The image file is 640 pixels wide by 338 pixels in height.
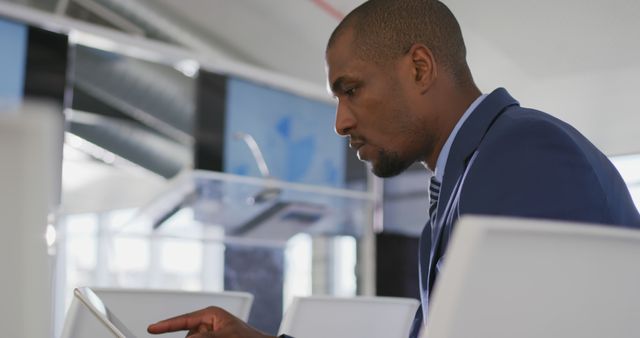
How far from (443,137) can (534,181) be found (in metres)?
0.50

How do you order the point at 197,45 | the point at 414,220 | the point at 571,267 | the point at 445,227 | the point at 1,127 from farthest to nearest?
the point at 197,45 < the point at 414,220 < the point at 445,227 < the point at 571,267 < the point at 1,127

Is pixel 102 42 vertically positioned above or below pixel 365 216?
above

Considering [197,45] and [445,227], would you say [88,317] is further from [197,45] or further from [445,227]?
[197,45]

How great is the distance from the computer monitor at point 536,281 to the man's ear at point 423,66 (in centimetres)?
87

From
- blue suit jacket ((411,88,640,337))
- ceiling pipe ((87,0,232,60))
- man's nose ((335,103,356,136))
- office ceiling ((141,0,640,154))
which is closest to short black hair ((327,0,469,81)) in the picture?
man's nose ((335,103,356,136))

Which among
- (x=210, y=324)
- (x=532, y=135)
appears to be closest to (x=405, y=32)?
(x=532, y=135)

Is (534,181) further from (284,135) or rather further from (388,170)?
(284,135)

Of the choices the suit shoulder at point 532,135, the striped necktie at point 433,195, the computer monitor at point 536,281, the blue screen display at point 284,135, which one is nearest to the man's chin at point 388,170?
the striped necktie at point 433,195

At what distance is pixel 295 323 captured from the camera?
6.37 ft

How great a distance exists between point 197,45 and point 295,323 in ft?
15.4

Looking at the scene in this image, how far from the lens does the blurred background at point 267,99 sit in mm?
3957

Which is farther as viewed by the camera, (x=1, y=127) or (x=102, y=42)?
(x=102, y=42)

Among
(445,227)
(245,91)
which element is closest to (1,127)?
(445,227)

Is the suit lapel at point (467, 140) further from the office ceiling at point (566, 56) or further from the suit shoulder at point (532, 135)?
the office ceiling at point (566, 56)
